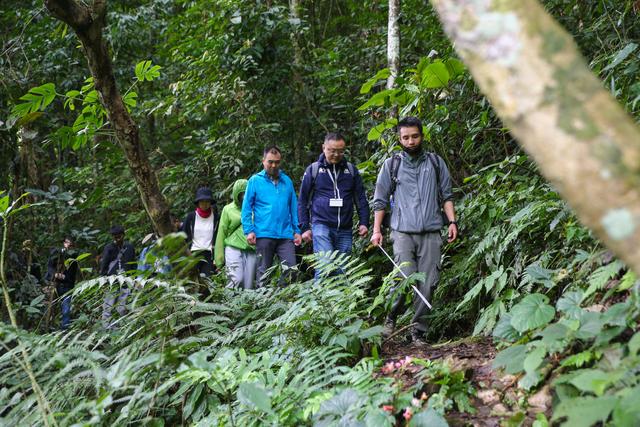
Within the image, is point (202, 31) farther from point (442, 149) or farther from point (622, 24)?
point (622, 24)

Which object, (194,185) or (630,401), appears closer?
(630,401)

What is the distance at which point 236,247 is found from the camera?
7855 mm

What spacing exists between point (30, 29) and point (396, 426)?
11.4 metres

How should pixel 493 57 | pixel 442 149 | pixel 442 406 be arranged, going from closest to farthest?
1. pixel 493 57
2. pixel 442 406
3. pixel 442 149

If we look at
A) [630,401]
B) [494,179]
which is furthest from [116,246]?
[630,401]

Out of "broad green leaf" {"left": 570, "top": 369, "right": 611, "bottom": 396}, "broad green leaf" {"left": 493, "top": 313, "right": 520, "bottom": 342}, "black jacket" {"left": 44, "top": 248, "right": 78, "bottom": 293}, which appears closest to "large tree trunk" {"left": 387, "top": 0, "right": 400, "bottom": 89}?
"black jacket" {"left": 44, "top": 248, "right": 78, "bottom": 293}

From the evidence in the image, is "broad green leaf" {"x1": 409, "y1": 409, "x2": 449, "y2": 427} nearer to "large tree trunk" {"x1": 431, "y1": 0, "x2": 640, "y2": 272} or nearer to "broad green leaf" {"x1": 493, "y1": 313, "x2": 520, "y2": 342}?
"broad green leaf" {"x1": 493, "y1": 313, "x2": 520, "y2": 342}

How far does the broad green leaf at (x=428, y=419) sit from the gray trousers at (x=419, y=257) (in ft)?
7.46

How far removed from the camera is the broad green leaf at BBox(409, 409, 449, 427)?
9.41 ft

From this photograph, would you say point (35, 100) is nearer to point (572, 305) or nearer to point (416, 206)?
point (416, 206)

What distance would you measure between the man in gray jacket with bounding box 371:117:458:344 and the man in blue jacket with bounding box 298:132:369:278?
124 cm

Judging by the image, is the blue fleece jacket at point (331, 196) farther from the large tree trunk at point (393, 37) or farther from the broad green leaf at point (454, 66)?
the large tree trunk at point (393, 37)

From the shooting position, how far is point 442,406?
3.07 meters

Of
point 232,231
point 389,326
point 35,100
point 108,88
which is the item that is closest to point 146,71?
point 108,88
